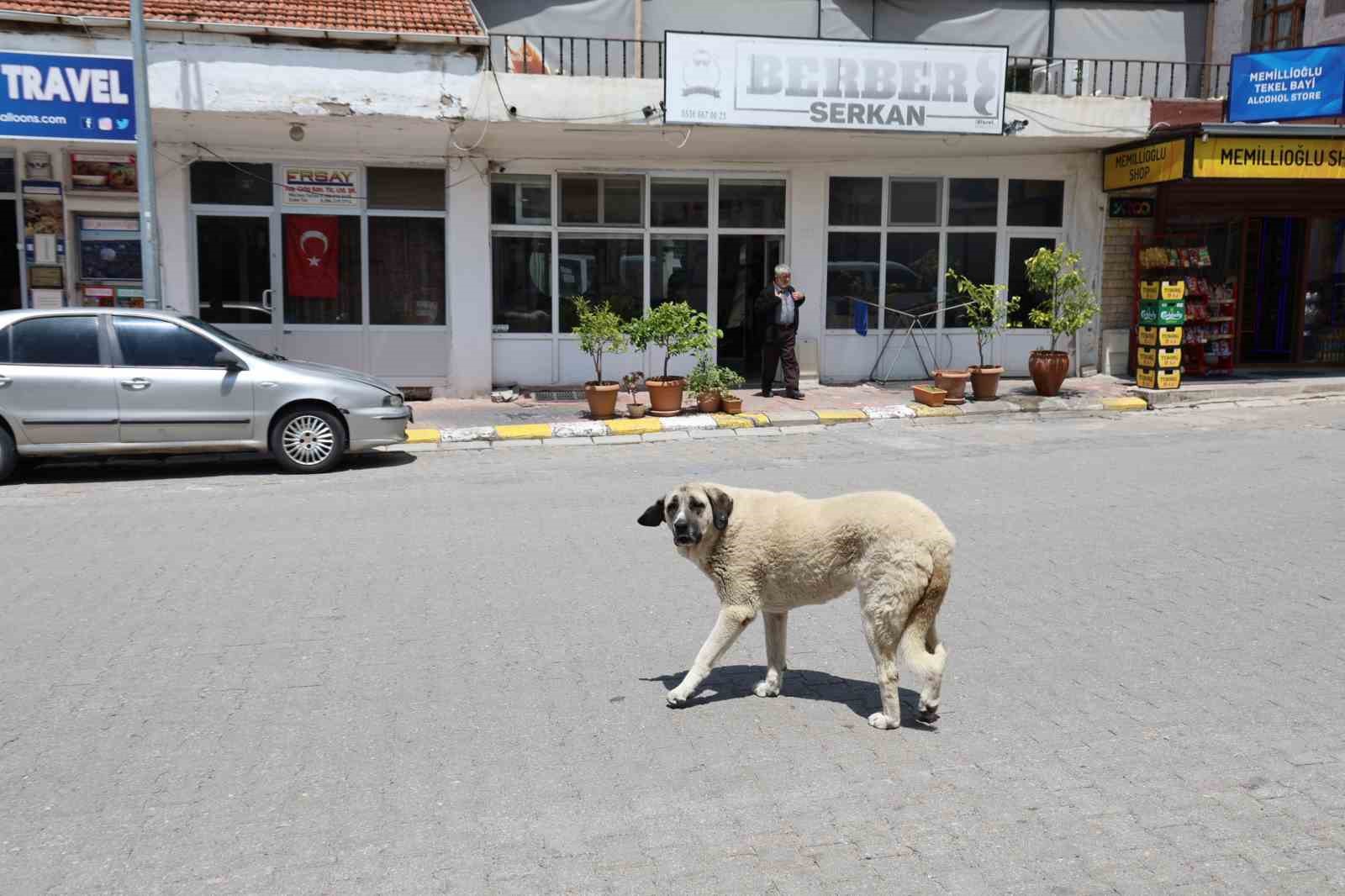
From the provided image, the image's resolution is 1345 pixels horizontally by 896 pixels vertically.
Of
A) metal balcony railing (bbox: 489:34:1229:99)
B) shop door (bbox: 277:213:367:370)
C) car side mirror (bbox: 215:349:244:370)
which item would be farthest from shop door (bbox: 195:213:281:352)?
car side mirror (bbox: 215:349:244:370)

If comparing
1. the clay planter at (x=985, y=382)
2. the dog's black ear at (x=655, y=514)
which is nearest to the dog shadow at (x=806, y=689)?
the dog's black ear at (x=655, y=514)

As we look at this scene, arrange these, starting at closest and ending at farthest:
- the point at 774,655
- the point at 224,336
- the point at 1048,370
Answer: the point at 774,655 < the point at 224,336 < the point at 1048,370

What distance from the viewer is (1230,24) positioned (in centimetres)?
2005

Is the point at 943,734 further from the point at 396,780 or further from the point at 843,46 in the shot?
the point at 843,46

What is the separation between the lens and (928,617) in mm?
4836

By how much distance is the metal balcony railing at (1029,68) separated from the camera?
16.6m

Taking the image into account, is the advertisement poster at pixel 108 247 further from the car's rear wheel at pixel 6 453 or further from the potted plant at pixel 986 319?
the potted plant at pixel 986 319

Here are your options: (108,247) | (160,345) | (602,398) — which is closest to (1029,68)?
(602,398)

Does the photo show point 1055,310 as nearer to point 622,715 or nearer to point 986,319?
point 986,319

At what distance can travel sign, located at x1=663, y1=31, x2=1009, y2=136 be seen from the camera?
48.8 ft

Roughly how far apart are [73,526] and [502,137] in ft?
28.8

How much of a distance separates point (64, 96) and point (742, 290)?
31.8ft

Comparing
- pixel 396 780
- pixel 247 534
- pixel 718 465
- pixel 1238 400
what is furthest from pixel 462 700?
pixel 1238 400

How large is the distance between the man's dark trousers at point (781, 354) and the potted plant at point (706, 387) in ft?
5.04
